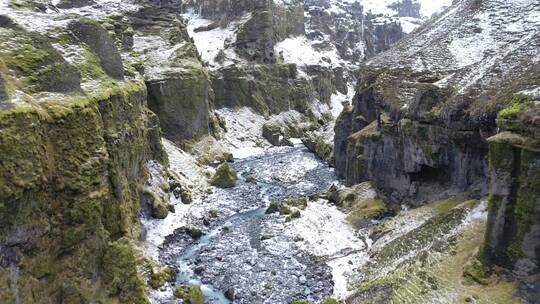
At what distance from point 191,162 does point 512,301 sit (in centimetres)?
5146

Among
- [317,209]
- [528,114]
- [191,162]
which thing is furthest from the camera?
[191,162]

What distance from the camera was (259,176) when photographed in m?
71.5

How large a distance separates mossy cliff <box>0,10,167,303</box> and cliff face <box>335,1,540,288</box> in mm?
25050

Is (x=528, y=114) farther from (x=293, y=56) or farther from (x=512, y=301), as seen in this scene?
(x=293, y=56)

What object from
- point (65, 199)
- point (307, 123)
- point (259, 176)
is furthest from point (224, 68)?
point (65, 199)

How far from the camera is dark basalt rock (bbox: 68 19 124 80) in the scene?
1551 inches

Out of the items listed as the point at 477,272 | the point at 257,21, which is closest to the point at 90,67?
the point at 477,272

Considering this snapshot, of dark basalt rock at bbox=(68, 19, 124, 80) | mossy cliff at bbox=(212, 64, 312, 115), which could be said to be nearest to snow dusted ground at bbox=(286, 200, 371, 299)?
dark basalt rock at bbox=(68, 19, 124, 80)

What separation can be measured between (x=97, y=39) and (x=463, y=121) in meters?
35.6

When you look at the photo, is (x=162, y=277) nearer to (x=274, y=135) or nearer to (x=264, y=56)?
(x=274, y=135)

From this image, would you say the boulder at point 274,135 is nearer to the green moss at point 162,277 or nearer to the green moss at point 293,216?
the green moss at point 293,216

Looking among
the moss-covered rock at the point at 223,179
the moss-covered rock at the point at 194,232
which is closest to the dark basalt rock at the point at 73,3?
the moss-covered rock at the point at 223,179

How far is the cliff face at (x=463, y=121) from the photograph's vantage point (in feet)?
90.3

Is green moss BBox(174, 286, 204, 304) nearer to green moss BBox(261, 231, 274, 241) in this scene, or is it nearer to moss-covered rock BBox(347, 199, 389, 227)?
green moss BBox(261, 231, 274, 241)
